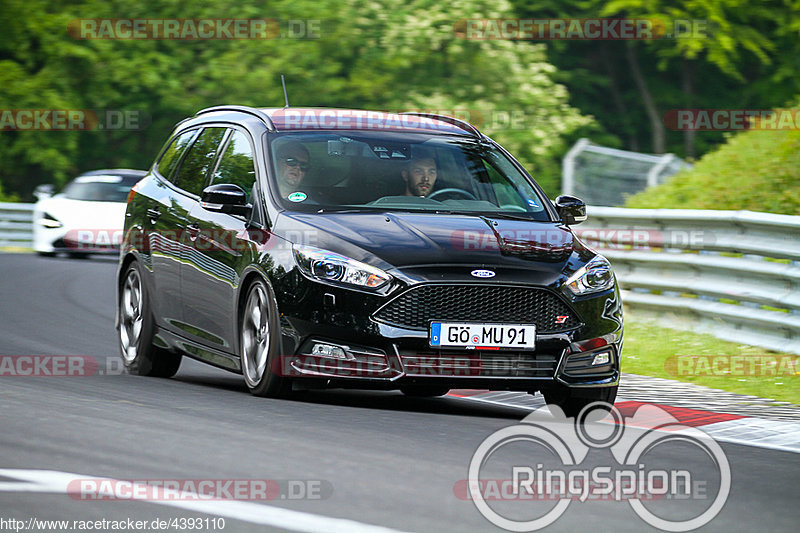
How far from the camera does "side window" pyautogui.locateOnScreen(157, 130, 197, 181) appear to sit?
36.0 ft

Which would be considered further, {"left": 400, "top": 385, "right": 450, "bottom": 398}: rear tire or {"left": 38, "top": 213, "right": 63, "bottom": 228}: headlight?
{"left": 38, "top": 213, "right": 63, "bottom": 228}: headlight

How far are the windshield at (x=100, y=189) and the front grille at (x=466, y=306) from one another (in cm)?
1839

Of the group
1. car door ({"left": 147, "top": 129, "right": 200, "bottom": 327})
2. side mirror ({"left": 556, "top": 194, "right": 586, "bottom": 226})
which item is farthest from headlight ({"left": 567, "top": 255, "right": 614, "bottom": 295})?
car door ({"left": 147, "top": 129, "right": 200, "bottom": 327})

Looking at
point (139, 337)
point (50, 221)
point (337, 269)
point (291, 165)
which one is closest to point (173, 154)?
point (139, 337)

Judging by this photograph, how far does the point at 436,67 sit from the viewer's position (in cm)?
3750

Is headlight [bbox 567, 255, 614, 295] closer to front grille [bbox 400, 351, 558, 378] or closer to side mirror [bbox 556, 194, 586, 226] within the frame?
front grille [bbox 400, 351, 558, 378]

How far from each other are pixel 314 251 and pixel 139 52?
32212 millimetres

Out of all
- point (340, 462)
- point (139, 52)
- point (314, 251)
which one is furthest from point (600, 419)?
point (139, 52)

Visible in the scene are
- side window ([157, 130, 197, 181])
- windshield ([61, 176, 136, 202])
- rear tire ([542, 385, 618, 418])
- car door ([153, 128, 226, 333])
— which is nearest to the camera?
rear tire ([542, 385, 618, 418])

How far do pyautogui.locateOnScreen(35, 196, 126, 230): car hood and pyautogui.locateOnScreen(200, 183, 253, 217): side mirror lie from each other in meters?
16.9

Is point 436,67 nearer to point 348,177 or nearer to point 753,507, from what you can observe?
point 348,177

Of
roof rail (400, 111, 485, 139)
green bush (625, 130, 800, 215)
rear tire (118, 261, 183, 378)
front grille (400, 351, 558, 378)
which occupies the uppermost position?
roof rail (400, 111, 485, 139)

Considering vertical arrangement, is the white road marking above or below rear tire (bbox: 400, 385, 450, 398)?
above

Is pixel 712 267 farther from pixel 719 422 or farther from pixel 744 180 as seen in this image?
pixel 719 422
